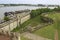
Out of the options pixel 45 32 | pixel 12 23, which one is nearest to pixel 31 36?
pixel 45 32

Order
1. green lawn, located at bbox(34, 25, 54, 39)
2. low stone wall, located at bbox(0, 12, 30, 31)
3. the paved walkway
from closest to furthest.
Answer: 1. the paved walkway
2. green lawn, located at bbox(34, 25, 54, 39)
3. low stone wall, located at bbox(0, 12, 30, 31)

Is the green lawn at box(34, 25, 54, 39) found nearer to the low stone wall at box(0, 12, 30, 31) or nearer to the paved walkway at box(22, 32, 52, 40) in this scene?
the paved walkway at box(22, 32, 52, 40)

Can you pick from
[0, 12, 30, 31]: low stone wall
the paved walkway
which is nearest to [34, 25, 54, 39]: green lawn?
the paved walkway

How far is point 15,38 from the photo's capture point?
31.6ft

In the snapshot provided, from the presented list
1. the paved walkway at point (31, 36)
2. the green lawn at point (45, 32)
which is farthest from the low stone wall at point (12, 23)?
the green lawn at point (45, 32)

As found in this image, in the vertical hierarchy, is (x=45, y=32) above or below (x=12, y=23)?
above

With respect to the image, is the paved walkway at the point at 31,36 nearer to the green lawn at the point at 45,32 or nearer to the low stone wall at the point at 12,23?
the green lawn at the point at 45,32

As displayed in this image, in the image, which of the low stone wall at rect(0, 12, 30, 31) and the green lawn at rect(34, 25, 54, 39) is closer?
the green lawn at rect(34, 25, 54, 39)

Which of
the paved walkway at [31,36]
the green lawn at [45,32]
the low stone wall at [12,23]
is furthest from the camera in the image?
the low stone wall at [12,23]

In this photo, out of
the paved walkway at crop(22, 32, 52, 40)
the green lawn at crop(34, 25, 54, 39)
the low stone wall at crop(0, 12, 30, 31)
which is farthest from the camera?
the low stone wall at crop(0, 12, 30, 31)

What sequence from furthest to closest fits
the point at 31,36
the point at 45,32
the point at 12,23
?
the point at 12,23
the point at 45,32
the point at 31,36

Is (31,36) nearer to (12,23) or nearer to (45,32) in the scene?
(45,32)

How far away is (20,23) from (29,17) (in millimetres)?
6299

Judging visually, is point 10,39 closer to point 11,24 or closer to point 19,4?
point 11,24
